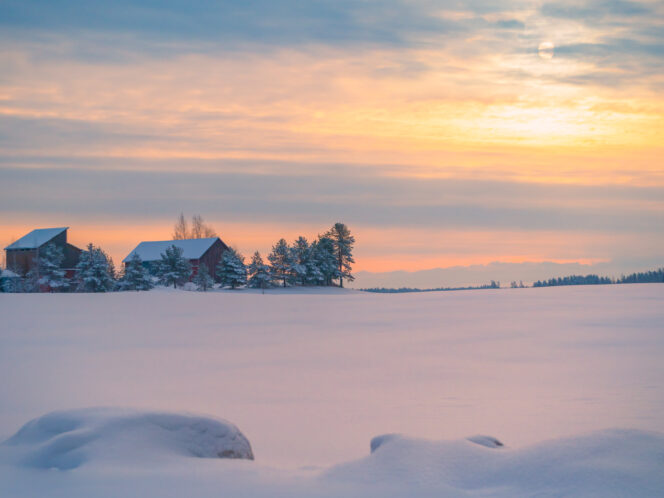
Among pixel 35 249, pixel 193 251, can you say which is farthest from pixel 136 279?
pixel 193 251

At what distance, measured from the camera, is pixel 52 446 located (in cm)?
397

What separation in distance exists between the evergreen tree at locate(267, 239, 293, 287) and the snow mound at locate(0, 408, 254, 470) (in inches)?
1695

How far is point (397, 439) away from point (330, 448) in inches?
76.3

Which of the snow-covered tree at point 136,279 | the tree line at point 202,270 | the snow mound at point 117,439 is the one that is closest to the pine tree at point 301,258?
the tree line at point 202,270

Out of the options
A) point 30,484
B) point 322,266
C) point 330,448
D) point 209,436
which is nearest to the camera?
point 30,484

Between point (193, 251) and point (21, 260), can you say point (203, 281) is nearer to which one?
point (193, 251)

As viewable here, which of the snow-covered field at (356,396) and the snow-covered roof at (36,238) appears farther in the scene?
the snow-covered roof at (36,238)

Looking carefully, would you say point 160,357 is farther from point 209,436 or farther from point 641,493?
point 641,493

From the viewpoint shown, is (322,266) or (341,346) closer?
(341,346)

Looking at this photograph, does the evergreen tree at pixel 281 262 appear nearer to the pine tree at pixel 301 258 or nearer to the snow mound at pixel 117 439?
the pine tree at pixel 301 258

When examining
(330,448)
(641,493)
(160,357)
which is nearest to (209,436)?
(330,448)

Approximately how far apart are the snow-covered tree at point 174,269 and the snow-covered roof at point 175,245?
2494 millimetres

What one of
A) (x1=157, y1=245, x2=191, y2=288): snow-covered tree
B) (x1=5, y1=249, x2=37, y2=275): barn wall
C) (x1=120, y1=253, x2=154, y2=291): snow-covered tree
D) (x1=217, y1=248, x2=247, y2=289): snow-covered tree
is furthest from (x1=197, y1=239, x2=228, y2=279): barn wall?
(x1=5, y1=249, x2=37, y2=275): barn wall

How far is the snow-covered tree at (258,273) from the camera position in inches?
1834
